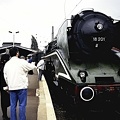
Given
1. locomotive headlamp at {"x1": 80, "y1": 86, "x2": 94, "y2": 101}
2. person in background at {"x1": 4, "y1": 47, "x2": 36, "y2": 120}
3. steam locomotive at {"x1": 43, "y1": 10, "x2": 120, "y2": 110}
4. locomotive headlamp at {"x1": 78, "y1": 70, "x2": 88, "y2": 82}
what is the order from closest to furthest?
person in background at {"x1": 4, "y1": 47, "x2": 36, "y2": 120}
locomotive headlamp at {"x1": 80, "y1": 86, "x2": 94, "y2": 101}
locomotive headlamp at {"x1": 78, "y1": 70, "x2": 88, "y2": 82}
steam locomotive at {"x1": 43, "y1": 10, "x2": 120, "y2": 110}

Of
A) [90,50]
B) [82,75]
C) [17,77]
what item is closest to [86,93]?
[82,75]

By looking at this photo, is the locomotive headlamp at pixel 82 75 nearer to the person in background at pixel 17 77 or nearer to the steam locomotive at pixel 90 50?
the steam locomotive at pixel 90 50

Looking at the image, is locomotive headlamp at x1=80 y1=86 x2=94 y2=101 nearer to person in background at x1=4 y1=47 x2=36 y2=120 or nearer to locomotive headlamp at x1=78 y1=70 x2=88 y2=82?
locomotive headlamp at x1=78 y1=70 x2=88 y2=82

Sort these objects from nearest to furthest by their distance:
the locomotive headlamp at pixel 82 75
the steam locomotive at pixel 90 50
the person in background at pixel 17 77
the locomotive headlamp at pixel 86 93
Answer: the person in background at pixel 17 77, the locomotive headlamp at pixel 86 93, the locomotive headlamp at pixel 82 75, the steam locomotive at pixel 90 50

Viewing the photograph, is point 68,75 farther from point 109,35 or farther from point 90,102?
point 109,35

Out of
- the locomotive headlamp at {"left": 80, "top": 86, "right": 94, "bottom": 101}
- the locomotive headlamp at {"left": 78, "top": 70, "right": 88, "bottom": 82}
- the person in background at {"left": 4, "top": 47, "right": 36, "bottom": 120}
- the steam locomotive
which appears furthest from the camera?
the steam locomotive

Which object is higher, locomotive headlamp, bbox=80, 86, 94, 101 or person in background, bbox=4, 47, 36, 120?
person in background, bbox=4, 47, 36, 120

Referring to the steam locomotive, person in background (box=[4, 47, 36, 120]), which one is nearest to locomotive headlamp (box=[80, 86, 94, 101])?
the steam locomotive

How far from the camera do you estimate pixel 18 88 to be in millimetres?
5207

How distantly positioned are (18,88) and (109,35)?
3.64 metres


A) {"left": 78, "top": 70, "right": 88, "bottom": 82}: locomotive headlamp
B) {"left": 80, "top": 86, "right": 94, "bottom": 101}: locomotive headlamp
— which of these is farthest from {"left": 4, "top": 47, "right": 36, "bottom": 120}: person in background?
{"left": 78, "top": 70, "right": 88, "bottom": 82}: locomotive headlamp

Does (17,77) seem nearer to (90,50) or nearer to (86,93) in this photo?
(86,93)

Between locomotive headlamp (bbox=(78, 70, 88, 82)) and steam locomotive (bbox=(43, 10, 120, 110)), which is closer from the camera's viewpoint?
locomotive headlamp (bbox=(78, 70, 88, 82))

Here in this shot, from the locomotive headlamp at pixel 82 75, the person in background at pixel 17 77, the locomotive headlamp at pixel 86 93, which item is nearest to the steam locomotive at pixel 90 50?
the locomotive headlamp at pixel 82 75
